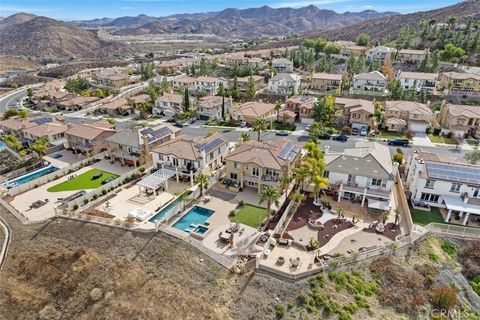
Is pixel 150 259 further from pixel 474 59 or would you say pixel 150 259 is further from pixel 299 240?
pixel 474 59

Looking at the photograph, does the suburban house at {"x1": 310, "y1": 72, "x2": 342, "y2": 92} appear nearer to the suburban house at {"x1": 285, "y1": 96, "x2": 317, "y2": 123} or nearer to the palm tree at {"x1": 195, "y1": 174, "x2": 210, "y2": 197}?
the suburban house at {"x1": 285, "y1": 96, "x2": 317, "y2": 123}

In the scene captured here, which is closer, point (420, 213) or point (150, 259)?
point (150, 259)

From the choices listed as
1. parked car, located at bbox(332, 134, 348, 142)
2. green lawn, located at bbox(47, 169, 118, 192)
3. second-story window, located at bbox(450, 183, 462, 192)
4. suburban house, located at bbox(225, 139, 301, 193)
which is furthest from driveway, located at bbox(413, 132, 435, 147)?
green lawn, located at bbox(47, 169, 118, 192)

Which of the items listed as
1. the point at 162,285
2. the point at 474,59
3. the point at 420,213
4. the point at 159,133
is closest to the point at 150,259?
the point at 162,285

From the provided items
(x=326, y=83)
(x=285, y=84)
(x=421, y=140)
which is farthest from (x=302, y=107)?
(x=326, y=83)

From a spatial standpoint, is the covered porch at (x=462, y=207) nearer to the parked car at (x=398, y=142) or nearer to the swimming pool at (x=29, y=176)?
the parked car at (x=398, y=142)
